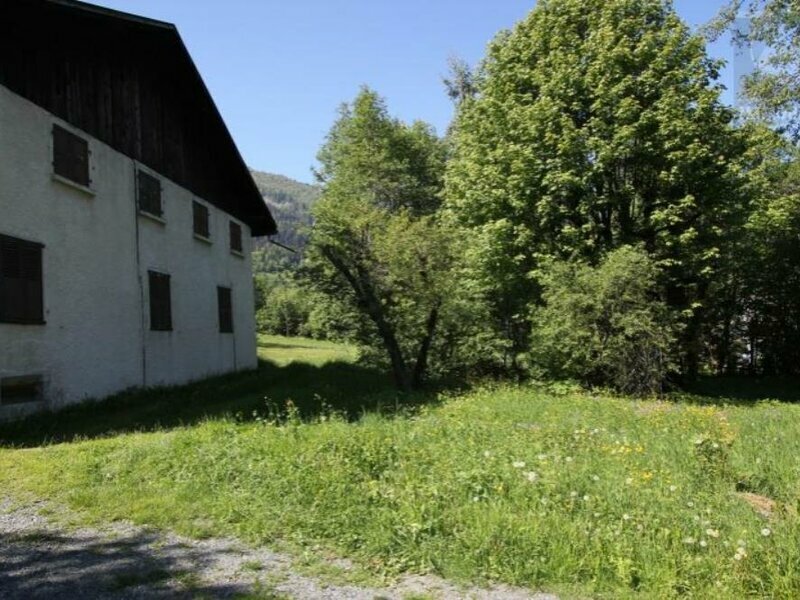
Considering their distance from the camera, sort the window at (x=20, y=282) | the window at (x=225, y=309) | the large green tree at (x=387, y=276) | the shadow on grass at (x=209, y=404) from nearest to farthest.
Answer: the shadow on grass at (x=209, y=404)
the window at (x=20, y=282)
the large green tree at (x=387, y=276)
the window at (x=225, y=309)

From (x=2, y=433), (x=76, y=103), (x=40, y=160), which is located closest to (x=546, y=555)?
(x=2, y=433)

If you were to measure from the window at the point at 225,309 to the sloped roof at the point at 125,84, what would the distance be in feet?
9.82

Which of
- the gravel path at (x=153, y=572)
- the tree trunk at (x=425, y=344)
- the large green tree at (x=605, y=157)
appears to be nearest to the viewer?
the gravel path at (x=153, y=572)

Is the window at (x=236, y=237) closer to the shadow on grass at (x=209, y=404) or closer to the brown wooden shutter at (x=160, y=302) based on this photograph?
the shadow on grass at (x=209, y=404)

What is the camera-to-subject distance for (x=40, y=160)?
465 inches

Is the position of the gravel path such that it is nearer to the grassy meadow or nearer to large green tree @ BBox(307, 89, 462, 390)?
the grassy meadow

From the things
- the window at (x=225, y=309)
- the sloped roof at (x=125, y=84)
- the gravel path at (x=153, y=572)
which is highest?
the sloped roof at (x=125, y=84)

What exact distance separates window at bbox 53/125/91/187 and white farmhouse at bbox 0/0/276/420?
0.03m

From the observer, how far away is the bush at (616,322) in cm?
1582

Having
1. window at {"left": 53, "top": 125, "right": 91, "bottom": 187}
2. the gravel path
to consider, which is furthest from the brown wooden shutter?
the gravel path

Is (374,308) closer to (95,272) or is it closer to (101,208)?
(95,272)

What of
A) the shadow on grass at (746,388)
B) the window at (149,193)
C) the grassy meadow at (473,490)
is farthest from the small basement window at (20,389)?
the shadow on grass at (746,388)

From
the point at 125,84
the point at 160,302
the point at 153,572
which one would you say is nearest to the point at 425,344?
the point at 160,302

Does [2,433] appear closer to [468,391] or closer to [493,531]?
[493,531]
